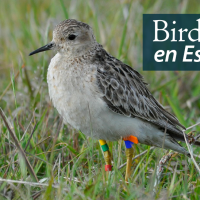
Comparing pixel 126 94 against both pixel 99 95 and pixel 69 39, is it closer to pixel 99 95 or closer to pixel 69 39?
pixel 99 95

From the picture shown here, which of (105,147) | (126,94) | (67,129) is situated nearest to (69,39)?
(126,94)

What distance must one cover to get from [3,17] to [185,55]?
3.85 meters

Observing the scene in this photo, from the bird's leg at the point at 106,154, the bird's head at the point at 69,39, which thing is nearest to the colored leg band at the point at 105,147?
the bird's leg at the point at 106,154

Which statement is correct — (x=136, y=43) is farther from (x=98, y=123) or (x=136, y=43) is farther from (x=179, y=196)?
(x=179, y=196)

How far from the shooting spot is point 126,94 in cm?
520

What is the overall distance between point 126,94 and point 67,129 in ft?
4.06

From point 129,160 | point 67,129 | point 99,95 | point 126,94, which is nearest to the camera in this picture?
point 99,95

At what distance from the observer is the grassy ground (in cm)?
427

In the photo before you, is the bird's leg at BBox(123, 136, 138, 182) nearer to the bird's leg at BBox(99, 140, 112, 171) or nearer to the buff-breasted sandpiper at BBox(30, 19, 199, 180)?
the buff-breasted sandpiper at BBox(30, 19, 199, 180)

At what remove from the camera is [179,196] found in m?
4.24

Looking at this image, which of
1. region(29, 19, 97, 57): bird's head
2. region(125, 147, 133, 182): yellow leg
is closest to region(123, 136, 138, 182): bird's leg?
region(125, 147, 133, 182): yellow leg

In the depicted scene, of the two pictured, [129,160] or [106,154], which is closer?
[129,160]

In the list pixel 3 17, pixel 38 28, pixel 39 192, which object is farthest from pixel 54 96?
pixel 3 17

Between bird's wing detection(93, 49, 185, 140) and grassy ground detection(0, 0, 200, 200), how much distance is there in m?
0.38
